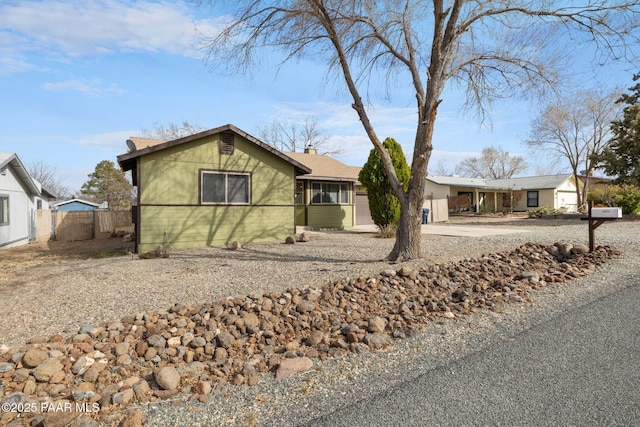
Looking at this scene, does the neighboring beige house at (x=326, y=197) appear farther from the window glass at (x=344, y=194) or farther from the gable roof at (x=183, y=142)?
the gable roof at (x=183, y=142)

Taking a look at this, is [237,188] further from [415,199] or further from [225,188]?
[415,199]

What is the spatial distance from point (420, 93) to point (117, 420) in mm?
7452

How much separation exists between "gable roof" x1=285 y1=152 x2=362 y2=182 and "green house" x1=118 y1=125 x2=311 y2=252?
15.0ft

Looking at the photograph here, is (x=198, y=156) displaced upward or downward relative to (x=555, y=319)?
upward

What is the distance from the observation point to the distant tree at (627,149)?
19234 millimetres

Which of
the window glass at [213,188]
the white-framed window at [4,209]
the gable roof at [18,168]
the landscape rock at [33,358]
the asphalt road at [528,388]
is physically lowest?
the asphalt road at [528,388]

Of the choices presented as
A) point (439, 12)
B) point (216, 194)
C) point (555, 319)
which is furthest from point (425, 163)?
point (216, 194)

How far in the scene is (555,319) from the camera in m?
4.14

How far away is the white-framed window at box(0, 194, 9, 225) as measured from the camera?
12102 millimetres

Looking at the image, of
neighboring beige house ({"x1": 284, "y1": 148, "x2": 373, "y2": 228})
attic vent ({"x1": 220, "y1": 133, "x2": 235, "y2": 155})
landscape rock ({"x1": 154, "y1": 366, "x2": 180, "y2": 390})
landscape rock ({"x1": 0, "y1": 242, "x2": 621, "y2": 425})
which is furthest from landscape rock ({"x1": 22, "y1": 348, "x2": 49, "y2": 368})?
neighboring beige house ({"x1": 284, "y1": 148, "x2": 373, "y2": 228})

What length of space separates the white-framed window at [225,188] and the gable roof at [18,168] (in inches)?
260

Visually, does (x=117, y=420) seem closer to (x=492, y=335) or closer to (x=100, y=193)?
(x=492, y=335)

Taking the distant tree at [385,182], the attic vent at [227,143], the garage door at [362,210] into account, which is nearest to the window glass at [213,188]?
the attic vent at [227,143]

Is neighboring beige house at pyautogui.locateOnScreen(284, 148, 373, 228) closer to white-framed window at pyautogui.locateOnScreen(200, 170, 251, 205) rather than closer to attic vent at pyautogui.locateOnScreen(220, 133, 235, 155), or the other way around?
white-framed window at pyautogui.locateOnScreen(200, 170, 251, 205)
